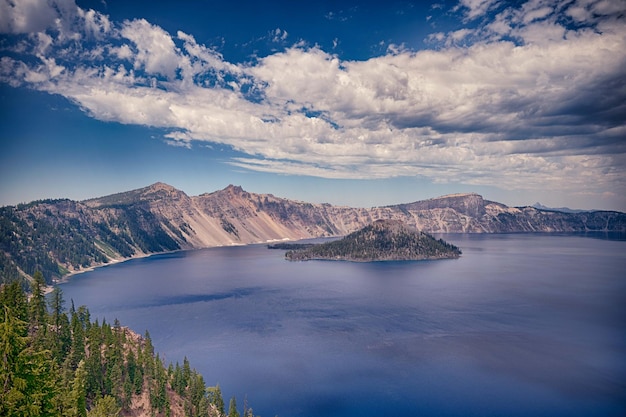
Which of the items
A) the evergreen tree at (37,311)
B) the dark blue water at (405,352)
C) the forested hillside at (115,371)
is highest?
the evergreen tree at (37,311)

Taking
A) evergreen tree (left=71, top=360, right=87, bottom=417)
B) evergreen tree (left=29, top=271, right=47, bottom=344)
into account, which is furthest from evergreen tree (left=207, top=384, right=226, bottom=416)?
evergreen tree (left=71, top=360, right=87, bottom=417)

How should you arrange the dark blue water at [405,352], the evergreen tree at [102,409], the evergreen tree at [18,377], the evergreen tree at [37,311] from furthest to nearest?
the dark blue water at [405,352]
the evergreen tree at [37,311]
the evergreen tree at [102,409]
the evergreen tree at [18,377]

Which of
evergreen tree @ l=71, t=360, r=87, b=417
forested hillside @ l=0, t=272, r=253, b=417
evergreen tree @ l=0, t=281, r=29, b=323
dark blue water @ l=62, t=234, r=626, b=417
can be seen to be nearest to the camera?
evergreen tree @ l=71, t=360, r=87, b=417

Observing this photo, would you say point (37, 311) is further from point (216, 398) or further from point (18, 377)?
point (18, 377)

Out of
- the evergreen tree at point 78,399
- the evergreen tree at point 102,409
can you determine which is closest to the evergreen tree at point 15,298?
the evergreen tree at point 102,409

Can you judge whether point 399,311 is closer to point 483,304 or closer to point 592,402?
point 483,304

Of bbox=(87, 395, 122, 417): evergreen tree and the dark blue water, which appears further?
the dark blue water

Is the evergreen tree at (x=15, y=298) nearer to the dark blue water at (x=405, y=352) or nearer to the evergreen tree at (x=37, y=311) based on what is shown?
the evergreen tree at (x=37, y=311)

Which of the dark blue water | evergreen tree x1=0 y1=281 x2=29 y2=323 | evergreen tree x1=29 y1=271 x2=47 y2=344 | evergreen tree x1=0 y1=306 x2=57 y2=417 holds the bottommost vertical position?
the dark blue water

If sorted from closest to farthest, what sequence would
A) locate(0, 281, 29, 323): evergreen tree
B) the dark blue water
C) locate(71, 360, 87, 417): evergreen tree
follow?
locate(71, 360, 87, 417): evergreen tree
locate(0, 281, 29, 323): evergreen tree
the dark blue water

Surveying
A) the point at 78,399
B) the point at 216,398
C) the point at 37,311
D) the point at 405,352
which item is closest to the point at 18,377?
the point at 78,399

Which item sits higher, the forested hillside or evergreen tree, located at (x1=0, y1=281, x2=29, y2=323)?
evergreen tree, located at (x1=0, y1=281, x2=29, y2=323)

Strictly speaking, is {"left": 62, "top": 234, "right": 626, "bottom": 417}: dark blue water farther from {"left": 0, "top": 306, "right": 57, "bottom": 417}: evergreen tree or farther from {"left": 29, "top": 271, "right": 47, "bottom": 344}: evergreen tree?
{"left": 0, "top": 306, "right": 57, "bottom": 417}: evergreen tree
